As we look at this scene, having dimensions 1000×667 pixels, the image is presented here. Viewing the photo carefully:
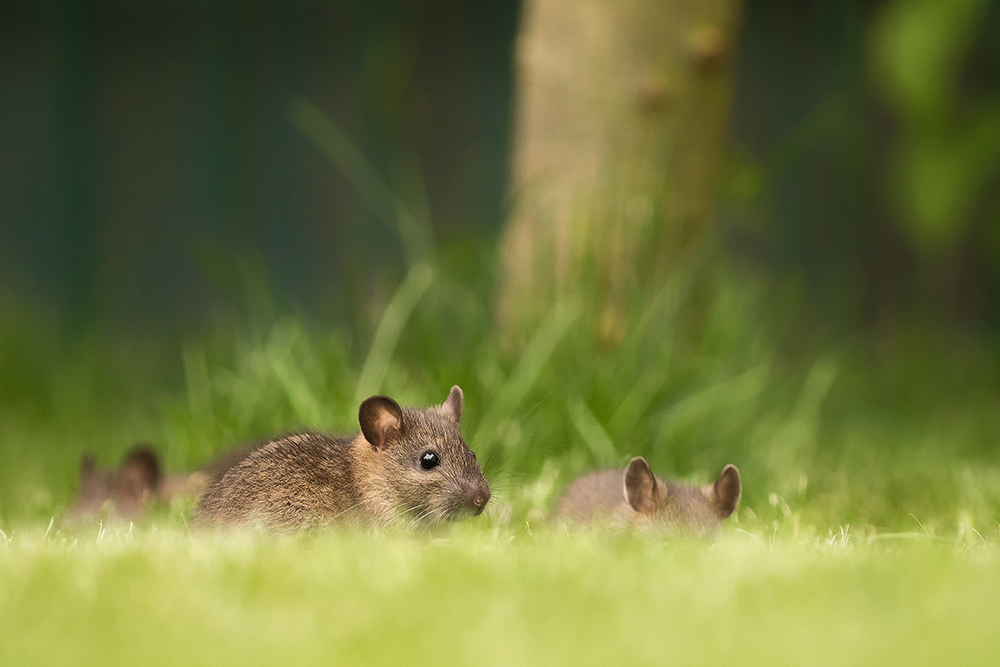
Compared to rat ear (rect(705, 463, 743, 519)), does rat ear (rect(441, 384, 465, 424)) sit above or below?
above

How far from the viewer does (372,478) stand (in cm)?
308

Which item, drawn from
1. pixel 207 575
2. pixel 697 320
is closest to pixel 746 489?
pixel 697 320

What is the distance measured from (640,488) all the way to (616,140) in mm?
1706

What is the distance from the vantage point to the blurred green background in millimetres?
4270

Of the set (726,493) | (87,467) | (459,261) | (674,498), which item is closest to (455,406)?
(674,498)

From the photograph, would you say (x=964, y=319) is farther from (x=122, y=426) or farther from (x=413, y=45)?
(x=122, y=426)

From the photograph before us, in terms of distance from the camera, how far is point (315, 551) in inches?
92.8

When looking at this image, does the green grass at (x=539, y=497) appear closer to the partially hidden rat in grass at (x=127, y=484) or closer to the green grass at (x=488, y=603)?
the green grass at (x=488, y=603)

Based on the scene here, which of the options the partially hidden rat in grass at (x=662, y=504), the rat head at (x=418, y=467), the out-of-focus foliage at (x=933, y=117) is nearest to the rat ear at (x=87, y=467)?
the rat head at (x=418, y=467)

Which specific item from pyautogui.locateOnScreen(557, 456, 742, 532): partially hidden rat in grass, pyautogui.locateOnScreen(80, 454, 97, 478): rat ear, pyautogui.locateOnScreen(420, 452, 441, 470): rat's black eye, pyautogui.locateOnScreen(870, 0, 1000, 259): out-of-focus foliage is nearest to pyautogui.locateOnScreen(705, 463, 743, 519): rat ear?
pyautogui.locateOnScreen(557, 456, 742, 532): partially hidden rat in grass

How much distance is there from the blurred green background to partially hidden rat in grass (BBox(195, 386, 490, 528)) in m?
0.55

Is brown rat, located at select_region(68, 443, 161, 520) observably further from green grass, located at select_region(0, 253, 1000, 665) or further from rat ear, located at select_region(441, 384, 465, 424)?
rat ear, located at select_region(441, 384, 465, 424)

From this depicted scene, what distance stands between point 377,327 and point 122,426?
1.88 metres

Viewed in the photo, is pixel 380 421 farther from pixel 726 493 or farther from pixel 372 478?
pixel 726 493
